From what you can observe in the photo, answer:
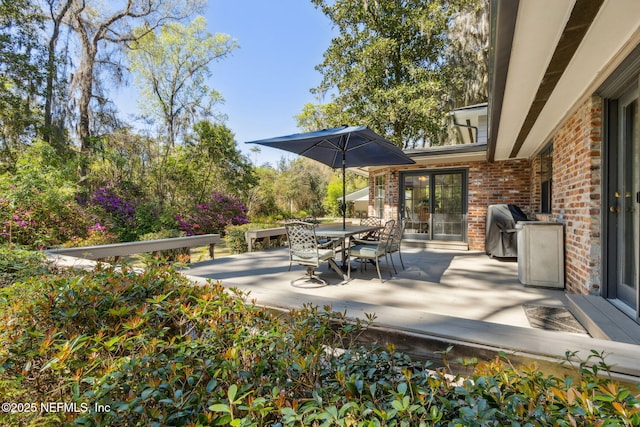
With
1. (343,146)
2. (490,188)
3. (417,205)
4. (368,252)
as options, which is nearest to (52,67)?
(343,146)

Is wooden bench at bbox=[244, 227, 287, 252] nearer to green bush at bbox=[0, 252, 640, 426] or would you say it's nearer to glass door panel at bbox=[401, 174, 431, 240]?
glass door panel at bbox=[401, 174, 431, 240]

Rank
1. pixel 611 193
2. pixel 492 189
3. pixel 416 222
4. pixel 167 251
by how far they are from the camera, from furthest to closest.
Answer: pixel 416 222
pixel 492 189
pixel 167 251
pixel 611 193

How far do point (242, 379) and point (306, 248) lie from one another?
298cm


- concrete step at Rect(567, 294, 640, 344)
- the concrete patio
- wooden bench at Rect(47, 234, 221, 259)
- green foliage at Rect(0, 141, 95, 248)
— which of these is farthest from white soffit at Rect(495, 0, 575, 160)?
green foliage at Rect(0, 141, 95, 248)

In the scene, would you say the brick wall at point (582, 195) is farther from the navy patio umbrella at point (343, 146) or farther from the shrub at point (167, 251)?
the shrub at point (167, 251)

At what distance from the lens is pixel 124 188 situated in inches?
401

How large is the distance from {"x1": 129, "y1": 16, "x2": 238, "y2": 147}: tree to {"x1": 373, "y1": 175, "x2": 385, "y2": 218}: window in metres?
10.5

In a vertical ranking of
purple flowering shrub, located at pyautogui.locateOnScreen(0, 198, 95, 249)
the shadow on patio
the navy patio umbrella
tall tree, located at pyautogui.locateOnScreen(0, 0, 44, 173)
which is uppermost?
tall tree, located at pyautogui.locateOnScreen(0, 0, 44, 173)

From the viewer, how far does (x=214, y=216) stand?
37.9 feet

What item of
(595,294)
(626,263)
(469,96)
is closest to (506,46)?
(626,263)

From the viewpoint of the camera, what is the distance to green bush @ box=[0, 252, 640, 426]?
2.40 feet

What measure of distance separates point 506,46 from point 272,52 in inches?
579

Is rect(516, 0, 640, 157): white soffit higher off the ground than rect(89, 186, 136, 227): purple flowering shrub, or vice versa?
rect(516, 0, 640, 157): white soffit

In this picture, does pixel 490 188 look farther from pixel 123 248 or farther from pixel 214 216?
pixel 214 216
